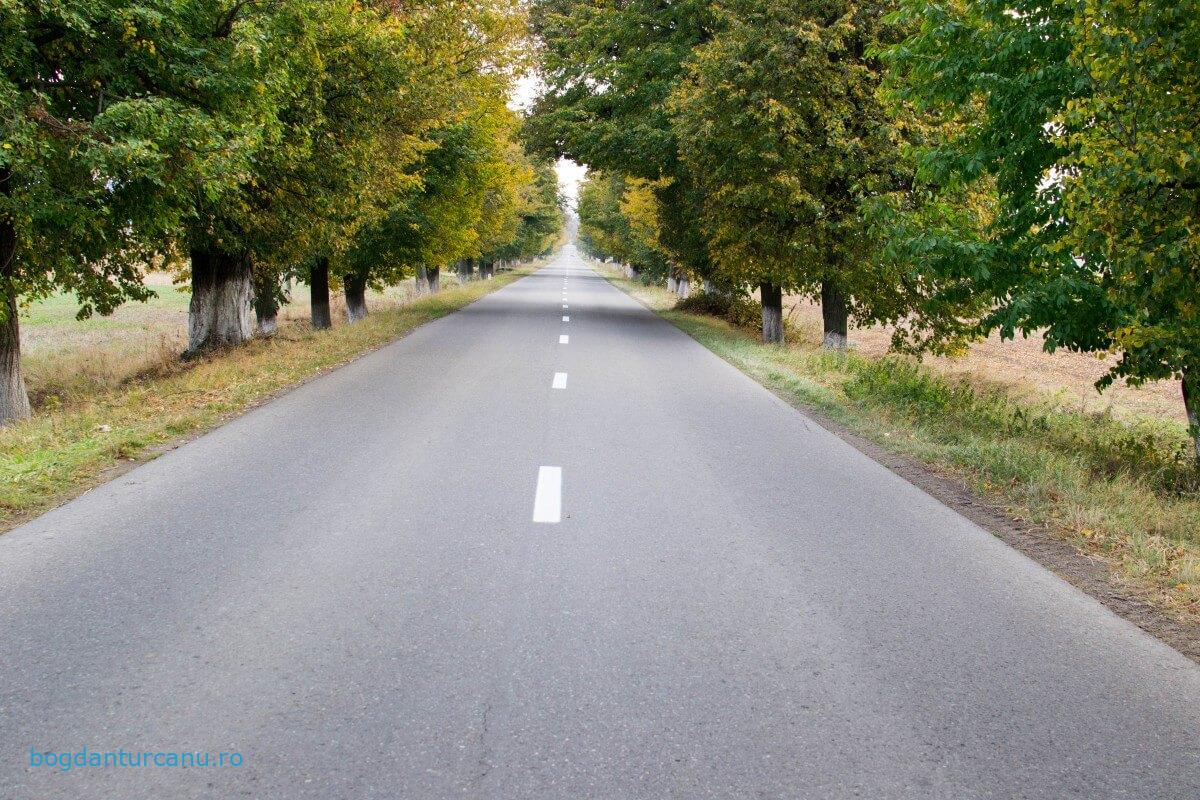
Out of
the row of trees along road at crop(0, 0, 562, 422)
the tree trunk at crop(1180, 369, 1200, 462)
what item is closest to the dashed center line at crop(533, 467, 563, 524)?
the row of trees along road at crop(0, 0, 562, 422)

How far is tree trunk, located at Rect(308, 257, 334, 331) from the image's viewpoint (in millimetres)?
22219

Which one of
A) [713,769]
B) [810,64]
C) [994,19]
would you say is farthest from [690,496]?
[810,64]

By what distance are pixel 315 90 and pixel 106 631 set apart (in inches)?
424

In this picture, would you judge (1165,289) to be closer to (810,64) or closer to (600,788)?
(600,788)

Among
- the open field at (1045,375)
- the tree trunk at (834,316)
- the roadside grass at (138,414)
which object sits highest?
the tree trunk at (834,316)

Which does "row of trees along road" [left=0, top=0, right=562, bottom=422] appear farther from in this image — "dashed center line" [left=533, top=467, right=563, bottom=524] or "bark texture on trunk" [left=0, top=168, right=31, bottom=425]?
"dashed center line" [left=533, top=467, right=563, bottom=524]

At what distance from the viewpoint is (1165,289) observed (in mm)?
6723

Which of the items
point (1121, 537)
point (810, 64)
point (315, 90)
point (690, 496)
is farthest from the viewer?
point (810, 64)

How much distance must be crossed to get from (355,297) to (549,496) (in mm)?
20607

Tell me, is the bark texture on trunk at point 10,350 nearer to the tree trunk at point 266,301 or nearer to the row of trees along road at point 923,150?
the tree trunk at point 266,301

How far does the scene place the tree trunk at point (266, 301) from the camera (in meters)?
20.0

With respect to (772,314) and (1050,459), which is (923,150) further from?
(772,314)
